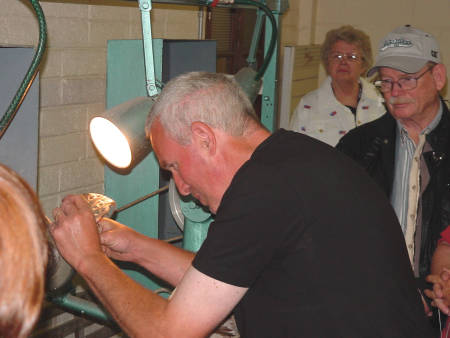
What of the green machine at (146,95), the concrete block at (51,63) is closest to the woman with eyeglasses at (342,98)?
the green machine at (146,95)

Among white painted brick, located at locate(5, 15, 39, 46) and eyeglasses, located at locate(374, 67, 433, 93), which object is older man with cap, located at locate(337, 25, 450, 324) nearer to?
eyeglasses, located at locate(374, 67, 433, 93)

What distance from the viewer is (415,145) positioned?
2166 mm

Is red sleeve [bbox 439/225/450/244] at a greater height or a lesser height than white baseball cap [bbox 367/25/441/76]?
lesser

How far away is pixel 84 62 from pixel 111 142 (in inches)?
29.9

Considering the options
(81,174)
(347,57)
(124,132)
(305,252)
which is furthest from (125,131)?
(347,57)

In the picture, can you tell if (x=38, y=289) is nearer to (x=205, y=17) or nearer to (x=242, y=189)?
(x=242, y=189)

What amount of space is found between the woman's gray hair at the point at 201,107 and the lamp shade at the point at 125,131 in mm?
281

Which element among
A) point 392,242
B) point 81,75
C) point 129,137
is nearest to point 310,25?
point 81,75

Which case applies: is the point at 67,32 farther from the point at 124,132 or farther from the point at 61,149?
the point at 124,132

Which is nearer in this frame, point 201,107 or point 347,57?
point 201,107

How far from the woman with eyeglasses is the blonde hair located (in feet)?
8.81

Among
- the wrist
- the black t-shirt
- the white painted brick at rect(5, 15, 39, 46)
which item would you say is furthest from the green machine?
the black t-shirt

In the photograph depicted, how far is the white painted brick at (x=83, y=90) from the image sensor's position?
2.42 m

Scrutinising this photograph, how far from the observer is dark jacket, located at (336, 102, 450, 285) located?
6.81 ft
